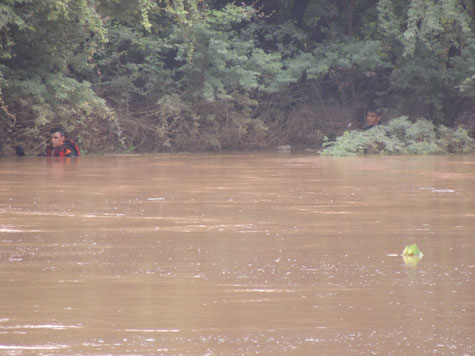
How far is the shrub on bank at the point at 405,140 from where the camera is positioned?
29.6 metres

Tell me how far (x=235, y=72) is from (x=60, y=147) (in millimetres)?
7283

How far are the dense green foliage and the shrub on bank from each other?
172 millimetres

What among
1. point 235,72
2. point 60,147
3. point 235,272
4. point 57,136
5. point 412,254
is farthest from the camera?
point 235,72

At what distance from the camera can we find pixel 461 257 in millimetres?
7789

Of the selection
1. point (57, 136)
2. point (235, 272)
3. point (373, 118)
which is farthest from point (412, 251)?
point (373, 118)

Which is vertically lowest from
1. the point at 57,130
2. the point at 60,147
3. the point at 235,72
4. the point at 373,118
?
the point at 60,147

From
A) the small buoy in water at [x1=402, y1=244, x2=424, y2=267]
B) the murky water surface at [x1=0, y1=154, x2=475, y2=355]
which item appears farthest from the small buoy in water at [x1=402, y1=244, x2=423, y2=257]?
the murky water surface at [x1=0, y1=154, x2=475, y2=355]

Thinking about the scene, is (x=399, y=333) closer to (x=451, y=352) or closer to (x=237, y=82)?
(x=451, y=352)

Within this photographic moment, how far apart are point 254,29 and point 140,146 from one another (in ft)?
18.9

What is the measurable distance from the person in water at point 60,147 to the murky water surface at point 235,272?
1245 centimetres

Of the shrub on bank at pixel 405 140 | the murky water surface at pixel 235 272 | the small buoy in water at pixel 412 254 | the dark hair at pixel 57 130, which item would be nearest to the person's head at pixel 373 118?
the shrub on bank at pixel 405 140

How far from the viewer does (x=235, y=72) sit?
3256 centimetres

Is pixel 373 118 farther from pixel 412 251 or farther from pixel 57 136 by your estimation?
pixel 412 251

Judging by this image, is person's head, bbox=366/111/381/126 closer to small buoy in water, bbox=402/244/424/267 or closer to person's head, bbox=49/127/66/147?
person's head, bbox=49/127/66/147
